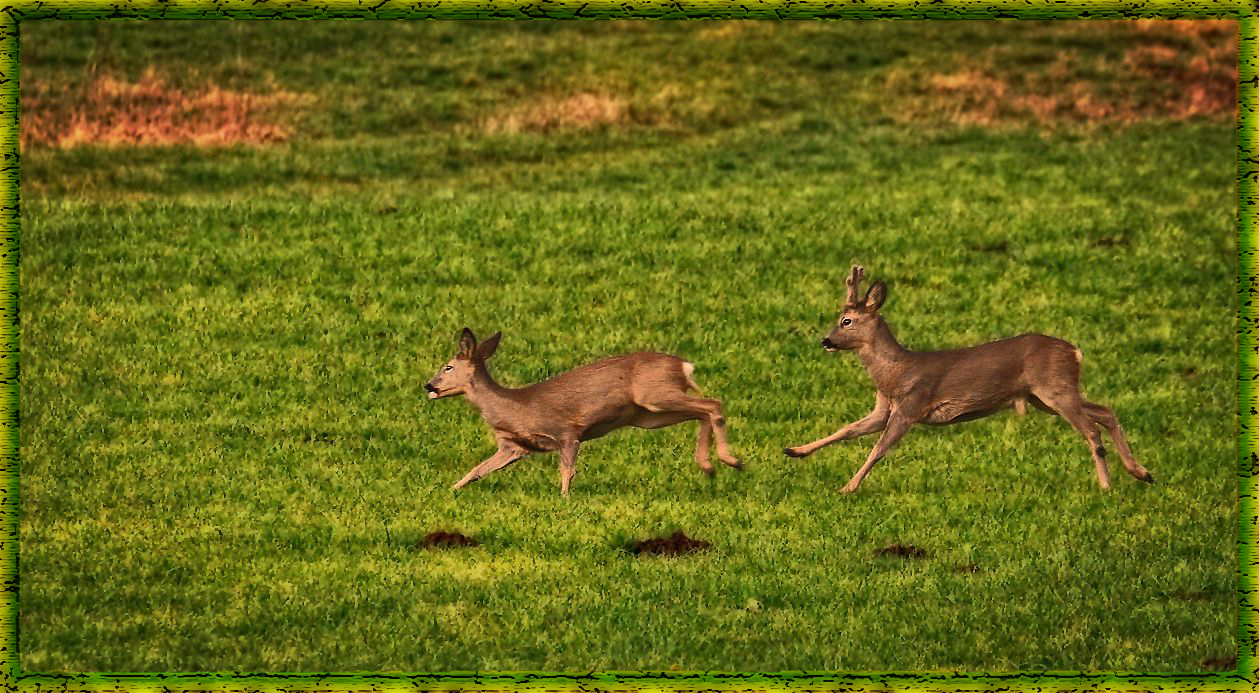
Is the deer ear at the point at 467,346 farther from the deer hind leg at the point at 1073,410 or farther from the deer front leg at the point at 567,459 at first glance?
the deer hind leg at the point at 1073,410

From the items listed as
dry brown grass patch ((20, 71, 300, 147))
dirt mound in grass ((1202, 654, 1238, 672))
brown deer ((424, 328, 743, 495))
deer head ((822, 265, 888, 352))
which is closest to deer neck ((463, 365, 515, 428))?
brown deer ((424, 328, 743, 495))

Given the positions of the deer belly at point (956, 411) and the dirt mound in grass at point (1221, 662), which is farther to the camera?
the deer belly at point (956, 411)

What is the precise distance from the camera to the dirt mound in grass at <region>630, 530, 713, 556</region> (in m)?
18.5

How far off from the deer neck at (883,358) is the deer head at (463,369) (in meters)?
3.01

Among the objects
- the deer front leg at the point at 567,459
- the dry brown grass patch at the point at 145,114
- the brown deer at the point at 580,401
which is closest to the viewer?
the brown deer at the point at 580,401

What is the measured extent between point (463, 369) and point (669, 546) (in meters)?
2.25

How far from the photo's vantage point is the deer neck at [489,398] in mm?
18125

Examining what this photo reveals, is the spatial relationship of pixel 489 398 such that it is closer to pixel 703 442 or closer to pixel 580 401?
pixel 580 401

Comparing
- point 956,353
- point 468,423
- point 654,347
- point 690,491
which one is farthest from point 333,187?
point 956,353

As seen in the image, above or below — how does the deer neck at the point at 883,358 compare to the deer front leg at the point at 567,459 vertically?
above

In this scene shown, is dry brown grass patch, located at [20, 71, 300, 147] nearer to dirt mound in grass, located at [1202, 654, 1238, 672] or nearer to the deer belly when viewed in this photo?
the deer belly

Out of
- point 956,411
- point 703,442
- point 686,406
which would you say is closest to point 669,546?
point 703,442

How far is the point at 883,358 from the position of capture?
1839cm

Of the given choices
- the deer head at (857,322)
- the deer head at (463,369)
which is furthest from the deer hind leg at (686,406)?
the deer head at (463,369)
